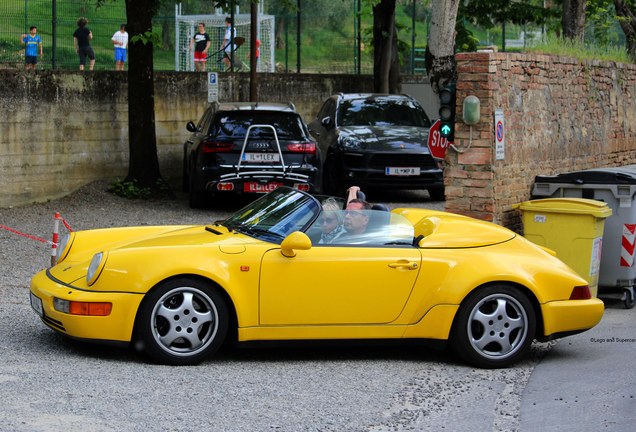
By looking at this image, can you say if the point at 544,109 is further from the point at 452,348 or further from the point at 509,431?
the point at 509,431

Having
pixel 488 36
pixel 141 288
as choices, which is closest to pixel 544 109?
pixel 141 288

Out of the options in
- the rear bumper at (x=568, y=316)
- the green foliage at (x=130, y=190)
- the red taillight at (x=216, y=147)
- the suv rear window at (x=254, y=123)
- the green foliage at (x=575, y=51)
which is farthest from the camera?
the green foliage at (x=130, y=190)

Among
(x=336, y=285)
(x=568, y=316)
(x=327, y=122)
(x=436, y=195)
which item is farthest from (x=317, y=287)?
(x=327, y=122)

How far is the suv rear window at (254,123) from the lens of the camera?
1684 centimetres

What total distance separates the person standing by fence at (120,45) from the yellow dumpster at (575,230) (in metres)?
10.9

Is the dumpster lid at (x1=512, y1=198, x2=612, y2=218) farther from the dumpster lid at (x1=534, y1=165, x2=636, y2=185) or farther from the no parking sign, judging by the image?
the no parking sign

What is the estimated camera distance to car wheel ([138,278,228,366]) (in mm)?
7598

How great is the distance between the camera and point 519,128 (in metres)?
12.7

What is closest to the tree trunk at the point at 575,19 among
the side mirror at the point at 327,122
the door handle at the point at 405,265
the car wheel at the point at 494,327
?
the side mirror at the point at 327,122

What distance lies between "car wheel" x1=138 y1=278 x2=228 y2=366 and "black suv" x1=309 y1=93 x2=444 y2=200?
1058cm

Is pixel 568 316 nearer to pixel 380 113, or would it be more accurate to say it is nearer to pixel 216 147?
pixel 216 147

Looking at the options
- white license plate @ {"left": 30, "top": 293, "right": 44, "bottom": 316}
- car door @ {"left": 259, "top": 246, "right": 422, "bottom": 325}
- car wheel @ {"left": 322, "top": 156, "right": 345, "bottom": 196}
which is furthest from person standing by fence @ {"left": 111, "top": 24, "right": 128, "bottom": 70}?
car door @ {"left": 259, "top": 246, "right": 422, "bottom": 325}

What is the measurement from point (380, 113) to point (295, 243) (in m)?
12.4

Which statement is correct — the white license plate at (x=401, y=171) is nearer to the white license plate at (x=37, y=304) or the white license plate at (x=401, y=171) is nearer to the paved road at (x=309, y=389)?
the paved road at (x=309, y=389)
